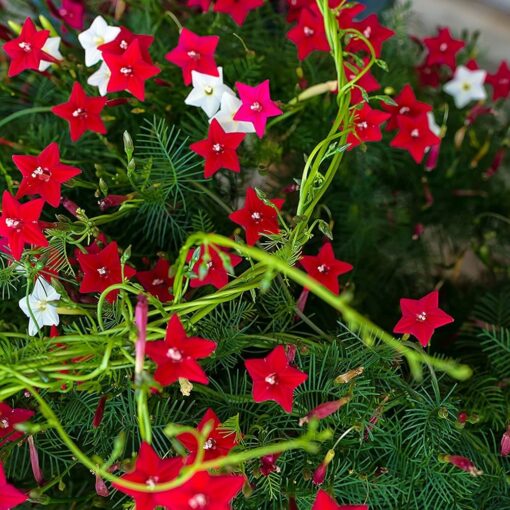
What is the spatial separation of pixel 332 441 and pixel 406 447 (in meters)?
0.06

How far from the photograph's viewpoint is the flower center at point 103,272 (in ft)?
1.54

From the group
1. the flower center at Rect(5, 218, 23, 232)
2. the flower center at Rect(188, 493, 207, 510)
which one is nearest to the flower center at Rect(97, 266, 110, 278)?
the flower center at Rect(5, 218, 23, 232)

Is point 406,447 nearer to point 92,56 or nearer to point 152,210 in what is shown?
point 152,210

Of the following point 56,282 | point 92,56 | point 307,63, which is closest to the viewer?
point 56,282

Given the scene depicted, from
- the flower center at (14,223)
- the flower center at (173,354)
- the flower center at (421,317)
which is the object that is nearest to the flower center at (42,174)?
the flower center at (14,223)

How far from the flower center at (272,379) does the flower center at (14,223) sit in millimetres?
194

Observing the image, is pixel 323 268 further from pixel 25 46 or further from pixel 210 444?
pixel 25 46

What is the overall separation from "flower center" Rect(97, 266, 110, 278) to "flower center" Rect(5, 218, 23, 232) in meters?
0.06

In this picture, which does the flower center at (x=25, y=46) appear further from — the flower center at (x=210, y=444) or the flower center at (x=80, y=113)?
the flower center at (x=210, y=444)

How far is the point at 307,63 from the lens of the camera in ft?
2.11

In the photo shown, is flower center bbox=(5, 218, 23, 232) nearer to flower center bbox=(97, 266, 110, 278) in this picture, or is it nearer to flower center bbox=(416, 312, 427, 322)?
flower center bbox=(97, 266, 110, 278)

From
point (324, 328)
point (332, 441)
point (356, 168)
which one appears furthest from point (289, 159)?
point (332, 441)

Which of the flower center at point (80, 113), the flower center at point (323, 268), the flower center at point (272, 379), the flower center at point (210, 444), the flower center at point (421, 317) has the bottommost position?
the flower center at point (210, 444)

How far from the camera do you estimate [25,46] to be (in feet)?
1.75
